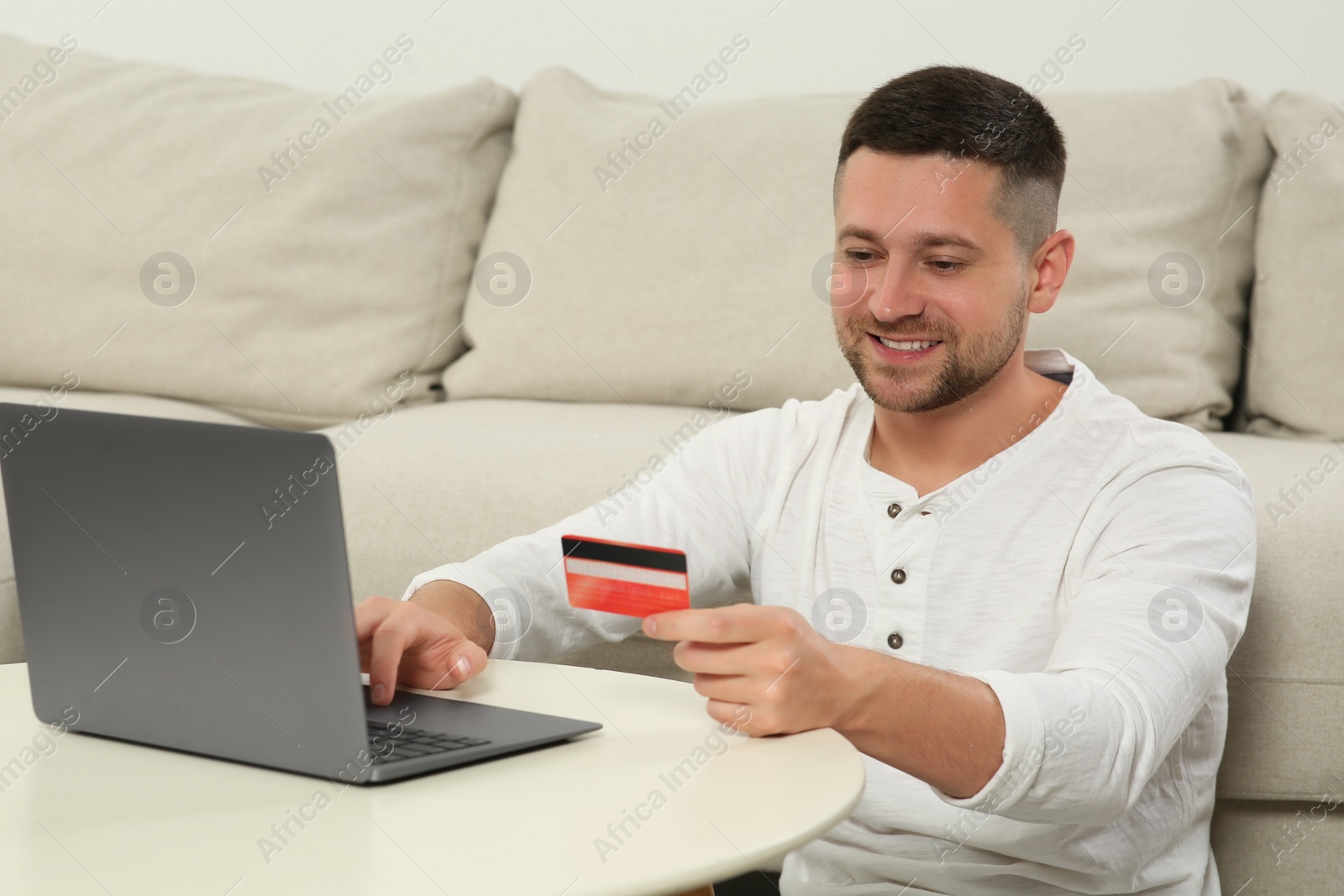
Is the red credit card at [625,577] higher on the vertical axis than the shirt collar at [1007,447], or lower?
higher

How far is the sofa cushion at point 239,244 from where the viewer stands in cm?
206

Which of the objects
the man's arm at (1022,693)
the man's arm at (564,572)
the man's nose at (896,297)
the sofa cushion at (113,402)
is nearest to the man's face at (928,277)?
the man's nose at (896,297)

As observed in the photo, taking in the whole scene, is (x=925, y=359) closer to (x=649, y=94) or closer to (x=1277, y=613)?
(x=1277, y=613)

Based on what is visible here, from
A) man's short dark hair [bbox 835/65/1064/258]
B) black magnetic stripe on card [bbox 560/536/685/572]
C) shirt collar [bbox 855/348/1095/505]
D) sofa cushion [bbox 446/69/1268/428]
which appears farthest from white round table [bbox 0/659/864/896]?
sofa cushion [bbox 446/69/1268/428]

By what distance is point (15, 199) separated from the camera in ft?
6.90

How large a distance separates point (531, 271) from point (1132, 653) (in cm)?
129

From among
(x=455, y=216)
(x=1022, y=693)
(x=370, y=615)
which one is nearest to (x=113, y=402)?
(x=455, y=216)

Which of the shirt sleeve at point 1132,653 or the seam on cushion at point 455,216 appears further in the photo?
the seam on cushion at point 455,216

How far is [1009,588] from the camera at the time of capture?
1.17 meters

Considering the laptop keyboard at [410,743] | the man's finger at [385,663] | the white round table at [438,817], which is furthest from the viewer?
the man's finger at [385,663]

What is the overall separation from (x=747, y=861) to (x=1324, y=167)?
4.88 feet

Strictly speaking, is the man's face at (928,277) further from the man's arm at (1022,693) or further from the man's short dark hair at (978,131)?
the man's arm at (1022,693)

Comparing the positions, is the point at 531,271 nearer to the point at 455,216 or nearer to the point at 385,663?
the point at 455,216

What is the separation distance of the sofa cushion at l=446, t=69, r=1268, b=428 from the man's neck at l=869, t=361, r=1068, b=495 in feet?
1.73
